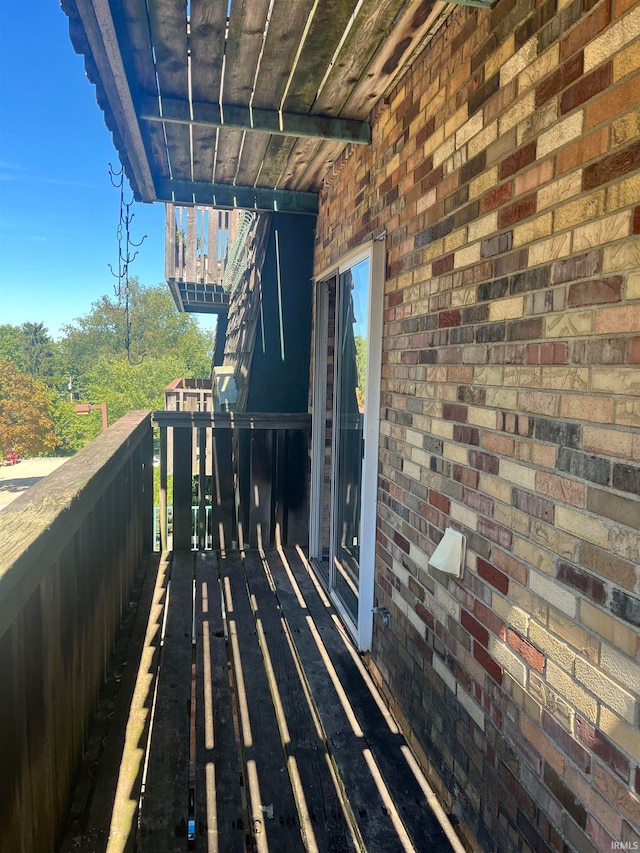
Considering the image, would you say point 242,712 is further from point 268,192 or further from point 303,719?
point 268,192

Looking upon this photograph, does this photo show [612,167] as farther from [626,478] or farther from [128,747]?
[128,747]

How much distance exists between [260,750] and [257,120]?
2897mm

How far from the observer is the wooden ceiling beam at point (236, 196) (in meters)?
4.05

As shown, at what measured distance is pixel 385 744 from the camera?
2201 millimetres

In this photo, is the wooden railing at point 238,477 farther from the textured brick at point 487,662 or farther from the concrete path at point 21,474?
the concrete path at point 21,474

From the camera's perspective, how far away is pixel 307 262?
14.8 feet

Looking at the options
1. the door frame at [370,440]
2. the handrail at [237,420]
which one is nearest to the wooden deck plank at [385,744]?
the door frame at [370,440]

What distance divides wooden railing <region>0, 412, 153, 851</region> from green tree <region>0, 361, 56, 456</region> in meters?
30.4

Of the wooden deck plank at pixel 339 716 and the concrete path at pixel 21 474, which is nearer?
the wooden deck plank at pixel 339 716

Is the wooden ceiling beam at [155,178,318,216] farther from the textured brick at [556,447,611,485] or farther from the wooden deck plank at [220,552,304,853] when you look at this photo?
the textured brick at [556,447,611,485]

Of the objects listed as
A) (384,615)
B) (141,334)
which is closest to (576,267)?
(384,615)

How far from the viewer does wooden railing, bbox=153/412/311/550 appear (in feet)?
14.6

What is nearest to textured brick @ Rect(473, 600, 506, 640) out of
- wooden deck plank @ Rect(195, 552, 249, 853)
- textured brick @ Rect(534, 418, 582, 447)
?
textured brick @ Rect(534, 418, 582, 447)

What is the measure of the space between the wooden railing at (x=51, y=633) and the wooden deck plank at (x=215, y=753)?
0.44m
